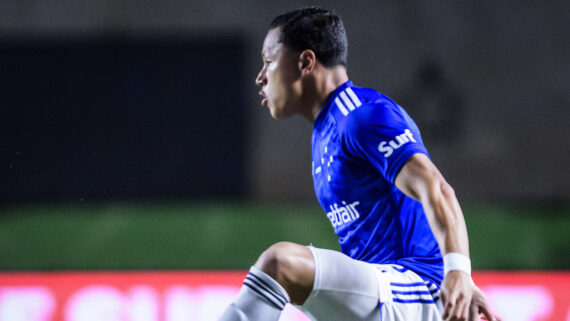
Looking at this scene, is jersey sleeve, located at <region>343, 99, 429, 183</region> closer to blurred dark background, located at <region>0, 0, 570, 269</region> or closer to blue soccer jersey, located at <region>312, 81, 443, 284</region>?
blue soccer jersey, located at <region>312, 81, 443, 284</region>

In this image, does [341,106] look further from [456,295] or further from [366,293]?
[456,295]

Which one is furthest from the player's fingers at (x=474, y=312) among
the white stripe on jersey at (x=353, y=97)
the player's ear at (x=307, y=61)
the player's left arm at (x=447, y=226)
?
the player's ear at (x=307, y=61)

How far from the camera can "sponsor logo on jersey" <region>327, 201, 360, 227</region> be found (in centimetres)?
185

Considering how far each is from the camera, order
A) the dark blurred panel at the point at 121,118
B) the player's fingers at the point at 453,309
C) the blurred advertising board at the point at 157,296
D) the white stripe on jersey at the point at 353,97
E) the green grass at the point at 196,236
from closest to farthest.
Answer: the player's fingers at the point at 453,309 → the white stripe on jersey at the point at 353,97 → the blurred advertising board at the point at 157,296 → the green grass at the point at 196,236 → the dark blurred panel at the point at 121,118

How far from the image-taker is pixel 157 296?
157 inches

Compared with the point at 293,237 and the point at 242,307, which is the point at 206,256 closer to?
the point at 293,237

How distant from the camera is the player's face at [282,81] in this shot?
2.02 metres

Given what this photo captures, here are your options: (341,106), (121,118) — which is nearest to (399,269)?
(341,106)

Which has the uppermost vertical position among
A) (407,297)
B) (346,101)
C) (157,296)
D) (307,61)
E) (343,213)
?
(307,61)

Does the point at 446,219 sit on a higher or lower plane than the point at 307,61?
lower

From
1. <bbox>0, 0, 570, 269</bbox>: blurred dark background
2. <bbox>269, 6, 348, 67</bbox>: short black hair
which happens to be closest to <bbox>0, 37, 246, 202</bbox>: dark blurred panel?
<bbox>0, 0, 570, 269</bbox>: blurred dark background

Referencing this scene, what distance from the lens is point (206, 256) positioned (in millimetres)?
5207

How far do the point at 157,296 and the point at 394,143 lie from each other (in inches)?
105

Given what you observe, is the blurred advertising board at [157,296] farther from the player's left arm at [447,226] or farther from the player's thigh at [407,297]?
the player's left arm at [447,226]
